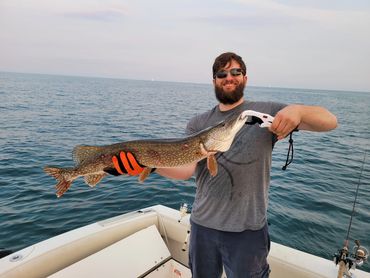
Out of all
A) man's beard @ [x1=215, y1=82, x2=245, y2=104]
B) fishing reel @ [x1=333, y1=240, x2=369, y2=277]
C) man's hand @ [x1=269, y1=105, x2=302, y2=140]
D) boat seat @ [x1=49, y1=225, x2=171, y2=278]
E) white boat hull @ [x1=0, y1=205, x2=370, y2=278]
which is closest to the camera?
man's hand @ [x1=269, y1=105, x2=302, y2=140]

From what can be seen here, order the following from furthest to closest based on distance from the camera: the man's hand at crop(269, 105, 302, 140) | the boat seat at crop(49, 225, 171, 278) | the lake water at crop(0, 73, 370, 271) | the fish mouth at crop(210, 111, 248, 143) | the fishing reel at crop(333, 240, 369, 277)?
the lake water at crop(0, 73, 370, 271)
the boat seat at crop(49, 225, 171, 278)
the fishing reel at crop(333, 240, 369, 277)
the fish mouth at crop(210, 111, 248, 143)
the man's hand at crop(269, 105, 302, 140)

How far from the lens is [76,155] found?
385 centimetres

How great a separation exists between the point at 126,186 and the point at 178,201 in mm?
2125

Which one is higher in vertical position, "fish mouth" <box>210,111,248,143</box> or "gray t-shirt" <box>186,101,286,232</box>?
"fish mouth" <box>210,111,248,143</box>

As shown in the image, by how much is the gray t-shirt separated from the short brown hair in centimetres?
52

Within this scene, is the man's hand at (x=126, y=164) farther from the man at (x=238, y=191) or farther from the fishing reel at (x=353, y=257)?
the fishing reel at (x=353, y=257)

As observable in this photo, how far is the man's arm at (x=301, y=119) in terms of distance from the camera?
2529 millimetres

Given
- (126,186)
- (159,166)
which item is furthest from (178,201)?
(159,166)

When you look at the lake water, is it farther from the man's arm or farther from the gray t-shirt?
the man's arm

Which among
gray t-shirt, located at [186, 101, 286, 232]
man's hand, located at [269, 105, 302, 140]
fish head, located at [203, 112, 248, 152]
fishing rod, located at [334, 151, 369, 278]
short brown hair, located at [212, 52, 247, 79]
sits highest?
short brown hair, located at [212, 52, 247, 79]

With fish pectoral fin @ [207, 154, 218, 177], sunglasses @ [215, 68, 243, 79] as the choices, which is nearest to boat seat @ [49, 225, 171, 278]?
fish pectoral fin @ [207, 154, 218, 177]

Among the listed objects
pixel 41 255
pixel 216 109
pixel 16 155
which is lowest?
pixel 16 155

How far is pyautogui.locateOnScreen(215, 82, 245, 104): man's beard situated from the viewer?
Answer: 3.20 meters

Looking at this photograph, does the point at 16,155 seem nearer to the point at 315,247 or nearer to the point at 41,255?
the point at 41,255
